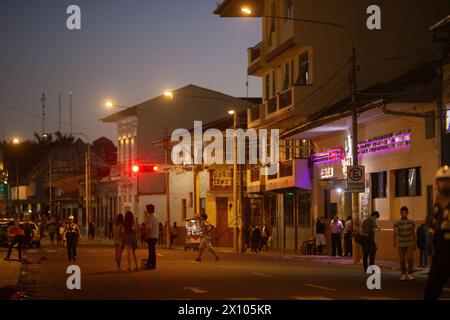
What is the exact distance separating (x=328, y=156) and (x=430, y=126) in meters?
11.3

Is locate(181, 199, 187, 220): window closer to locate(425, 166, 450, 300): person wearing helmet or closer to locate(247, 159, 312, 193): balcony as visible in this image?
locate(247, 159, 312, 193): balcony

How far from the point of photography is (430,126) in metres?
34.0

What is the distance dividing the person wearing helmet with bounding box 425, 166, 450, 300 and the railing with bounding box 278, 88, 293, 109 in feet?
117

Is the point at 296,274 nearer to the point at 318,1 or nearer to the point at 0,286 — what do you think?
the point at 0,286

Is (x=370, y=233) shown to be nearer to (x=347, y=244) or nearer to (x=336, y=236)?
(x=347, y=244)

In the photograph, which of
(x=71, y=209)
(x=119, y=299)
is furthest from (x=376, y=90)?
(x=71, y=209)

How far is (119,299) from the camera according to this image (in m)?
18.1

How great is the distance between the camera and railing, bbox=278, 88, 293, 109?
48869 millimetres

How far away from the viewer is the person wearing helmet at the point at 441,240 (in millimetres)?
12695

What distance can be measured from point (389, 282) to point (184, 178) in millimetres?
49073

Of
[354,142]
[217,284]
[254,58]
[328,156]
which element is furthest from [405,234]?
[254,58]

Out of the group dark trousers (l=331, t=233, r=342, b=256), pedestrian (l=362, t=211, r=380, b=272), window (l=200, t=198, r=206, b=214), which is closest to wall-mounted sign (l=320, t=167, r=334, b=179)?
dark trousers (l=331, t=233, r=342, b=256)

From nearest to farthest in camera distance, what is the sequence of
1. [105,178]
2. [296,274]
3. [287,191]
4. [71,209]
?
[296,274]
[287,191]
[105,178]
[71,209]

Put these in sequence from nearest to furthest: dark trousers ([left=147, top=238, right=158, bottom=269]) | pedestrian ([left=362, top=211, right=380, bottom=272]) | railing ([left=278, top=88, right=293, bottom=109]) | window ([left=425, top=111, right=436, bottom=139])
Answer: pedestrian ([left=362, top=211, right=380, bottom=272]), dark trousers ([left=147, top=238, right=158, bottom=269]), window ([left=425, top=111, right=436, bottom=139]), railing ([left=278, top=88, right=293, bottom=109])
